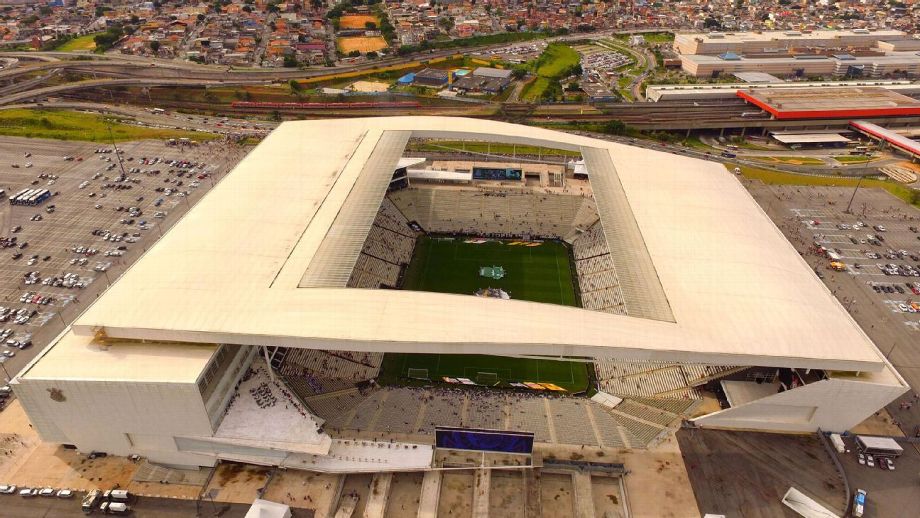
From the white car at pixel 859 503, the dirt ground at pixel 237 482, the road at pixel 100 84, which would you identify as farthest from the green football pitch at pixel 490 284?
the road at pixel 100 84

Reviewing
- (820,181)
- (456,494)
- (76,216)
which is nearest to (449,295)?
(456,494)

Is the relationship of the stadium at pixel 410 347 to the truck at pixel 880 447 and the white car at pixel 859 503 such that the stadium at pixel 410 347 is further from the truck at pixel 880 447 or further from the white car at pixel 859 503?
the white car at pixel 859 503

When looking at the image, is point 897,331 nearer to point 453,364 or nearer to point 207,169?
point 453,364

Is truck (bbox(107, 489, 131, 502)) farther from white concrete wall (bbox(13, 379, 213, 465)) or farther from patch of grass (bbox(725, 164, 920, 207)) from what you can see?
patch of grass (bbox(725, 164, 920, 207))

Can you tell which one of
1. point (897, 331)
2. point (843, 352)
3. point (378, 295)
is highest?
point (378, 295)

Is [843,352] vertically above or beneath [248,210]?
beneath

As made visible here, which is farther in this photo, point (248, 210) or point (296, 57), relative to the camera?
point (296, 57)

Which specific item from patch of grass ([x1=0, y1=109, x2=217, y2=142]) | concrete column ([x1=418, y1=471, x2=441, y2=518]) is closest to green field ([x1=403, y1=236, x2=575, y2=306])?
concrete column ([x1=418, y1=471, x2=441, y2=518])

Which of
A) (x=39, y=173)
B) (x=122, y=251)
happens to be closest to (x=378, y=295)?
(x=122, y=251)

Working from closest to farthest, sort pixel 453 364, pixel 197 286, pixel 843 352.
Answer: pixel 843 352
pixel 197 286
pixel 453 364
